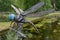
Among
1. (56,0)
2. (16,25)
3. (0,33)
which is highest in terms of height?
(16,25)

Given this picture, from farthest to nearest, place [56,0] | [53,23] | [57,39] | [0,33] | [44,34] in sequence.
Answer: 1. [56,0]
2. [53,23]
3. [44,34]
4. [57,39]
5. [0,33]

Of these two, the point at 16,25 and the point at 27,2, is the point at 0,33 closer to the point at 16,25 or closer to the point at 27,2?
the point at 16,25

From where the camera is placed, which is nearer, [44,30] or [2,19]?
[44,30]

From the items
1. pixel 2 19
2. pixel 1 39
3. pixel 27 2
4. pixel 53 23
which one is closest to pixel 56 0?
pixel 27 2

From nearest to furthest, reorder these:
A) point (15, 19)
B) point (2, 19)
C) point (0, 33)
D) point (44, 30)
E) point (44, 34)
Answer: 1. point (15, 19)
2. point (0, 33)
3. point (44, 34)
4. point (44, 30)
5. point (2, 19)

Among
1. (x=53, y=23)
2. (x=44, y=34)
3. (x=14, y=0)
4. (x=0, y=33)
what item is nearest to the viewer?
(x=0, y=33)

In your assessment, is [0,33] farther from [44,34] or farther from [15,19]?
[15,19]

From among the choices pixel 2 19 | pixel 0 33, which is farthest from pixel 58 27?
pixel 0 33

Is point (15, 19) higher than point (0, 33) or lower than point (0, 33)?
higher

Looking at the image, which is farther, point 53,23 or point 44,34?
point 53,23

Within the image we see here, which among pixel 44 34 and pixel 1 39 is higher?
pixel 1 39
